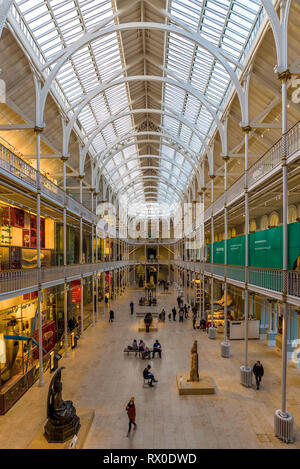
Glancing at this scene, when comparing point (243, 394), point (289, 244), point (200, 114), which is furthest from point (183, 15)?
point (243, 394)

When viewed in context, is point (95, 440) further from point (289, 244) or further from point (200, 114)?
point (200, 114)

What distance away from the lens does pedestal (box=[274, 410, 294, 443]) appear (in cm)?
850

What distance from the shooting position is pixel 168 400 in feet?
36.4

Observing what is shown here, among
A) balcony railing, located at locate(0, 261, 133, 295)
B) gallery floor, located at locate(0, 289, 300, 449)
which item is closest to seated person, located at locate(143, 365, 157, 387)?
gallery floor, located at locate(0, 289, 300, 449)

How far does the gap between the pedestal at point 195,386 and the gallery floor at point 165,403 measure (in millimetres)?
248

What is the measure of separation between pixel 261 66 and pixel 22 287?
13.6m

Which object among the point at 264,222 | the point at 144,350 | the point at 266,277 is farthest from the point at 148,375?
the point at 264,222

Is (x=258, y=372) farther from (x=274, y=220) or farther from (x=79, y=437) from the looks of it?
(x=274, y=220)

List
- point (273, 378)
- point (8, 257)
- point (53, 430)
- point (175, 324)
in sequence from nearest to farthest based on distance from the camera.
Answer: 1. point (53, 430)
2. point (273, 378)
3. point (8, 257)
4. point (175, 324)

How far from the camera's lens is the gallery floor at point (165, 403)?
863 cm

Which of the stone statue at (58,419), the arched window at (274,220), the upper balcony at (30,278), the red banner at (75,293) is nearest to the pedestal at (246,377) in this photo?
the stone statue at (58,419)

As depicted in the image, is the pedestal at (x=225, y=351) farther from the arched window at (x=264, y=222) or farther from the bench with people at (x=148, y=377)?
the arched window at (x=264, y=222)

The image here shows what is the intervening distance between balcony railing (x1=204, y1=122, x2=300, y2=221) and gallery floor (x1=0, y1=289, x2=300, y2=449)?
820cm

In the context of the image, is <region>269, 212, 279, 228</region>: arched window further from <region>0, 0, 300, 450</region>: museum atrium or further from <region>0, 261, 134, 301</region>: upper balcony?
<region>0, 261, 134, 301</region>: upper balcony
